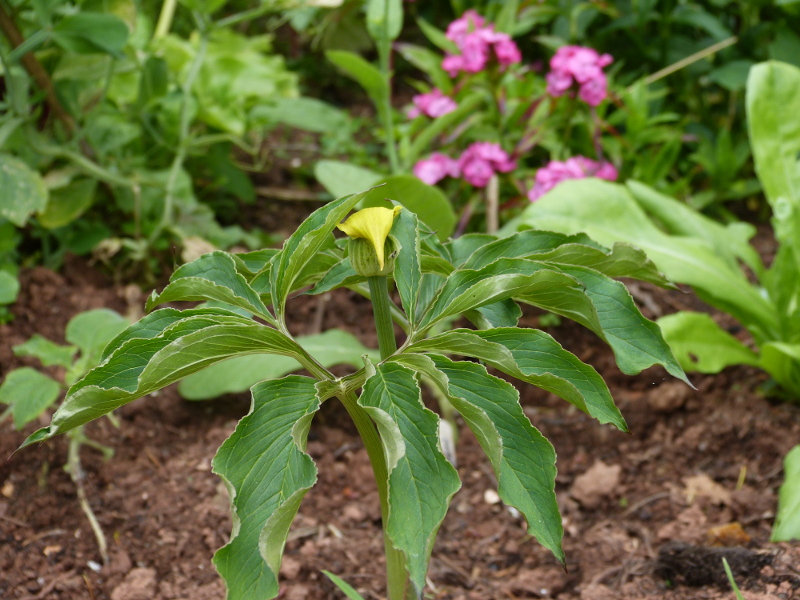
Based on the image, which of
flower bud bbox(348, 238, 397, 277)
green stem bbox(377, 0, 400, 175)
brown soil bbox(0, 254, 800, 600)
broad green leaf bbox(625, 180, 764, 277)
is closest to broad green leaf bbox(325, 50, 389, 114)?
green stem bbox(377, 0, 400, 175)

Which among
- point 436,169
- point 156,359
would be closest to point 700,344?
point 436,169

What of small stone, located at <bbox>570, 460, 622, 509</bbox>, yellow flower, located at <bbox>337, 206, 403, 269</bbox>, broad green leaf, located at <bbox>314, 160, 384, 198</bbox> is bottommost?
small stone, located at <bbox>570, 460, 622, 509</bbox>

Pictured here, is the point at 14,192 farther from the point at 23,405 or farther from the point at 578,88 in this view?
the point at 578,88

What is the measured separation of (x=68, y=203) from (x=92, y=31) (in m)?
0.56

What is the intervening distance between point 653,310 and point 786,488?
0.95 metres

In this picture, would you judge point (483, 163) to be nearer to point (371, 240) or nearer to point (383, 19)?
point (383, 19)

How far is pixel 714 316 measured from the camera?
2.55m

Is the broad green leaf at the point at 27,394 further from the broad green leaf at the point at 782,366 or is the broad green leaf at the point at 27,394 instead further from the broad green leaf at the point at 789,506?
the broad green leaf at the point at 782,366

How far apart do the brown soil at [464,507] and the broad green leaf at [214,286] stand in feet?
2.20

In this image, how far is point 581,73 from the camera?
8.53 feet

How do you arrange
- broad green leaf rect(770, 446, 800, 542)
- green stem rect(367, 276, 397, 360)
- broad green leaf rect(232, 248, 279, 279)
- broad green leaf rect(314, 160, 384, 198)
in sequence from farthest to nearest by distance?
broad green leaf rect(314, 160, 384, 198)
broad green leaf rect(770, 446, 800, 542)
broad green leaf rect(232, 248, 279, 279)
green stem rect(367, 276, 397, 360)

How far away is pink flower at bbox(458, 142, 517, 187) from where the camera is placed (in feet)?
8.52

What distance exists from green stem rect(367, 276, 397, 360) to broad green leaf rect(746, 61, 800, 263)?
4.94ft

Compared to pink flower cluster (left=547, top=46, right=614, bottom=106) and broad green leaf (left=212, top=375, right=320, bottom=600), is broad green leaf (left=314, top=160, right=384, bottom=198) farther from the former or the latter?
broad green leaf (left=212, top=375, right=320, bottom=600)
